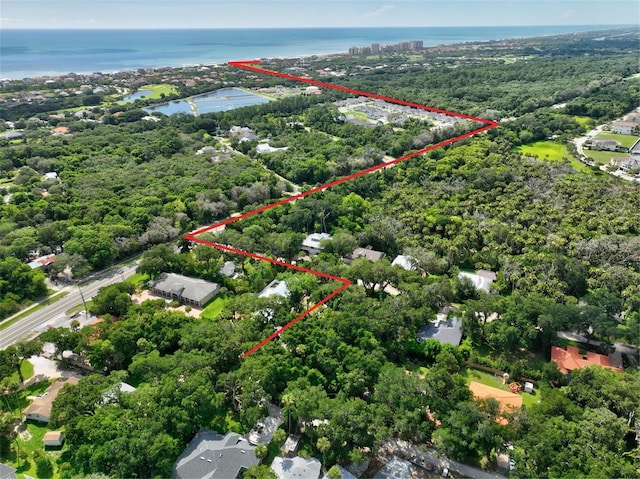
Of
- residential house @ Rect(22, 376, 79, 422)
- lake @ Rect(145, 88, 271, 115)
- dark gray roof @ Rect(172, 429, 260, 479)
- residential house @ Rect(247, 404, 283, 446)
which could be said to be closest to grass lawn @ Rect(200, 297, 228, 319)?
residential house @ Rect(22, 376, 79, 422)

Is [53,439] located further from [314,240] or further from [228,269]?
[314,240]

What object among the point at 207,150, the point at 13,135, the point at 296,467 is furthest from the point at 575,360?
the point at 13,135

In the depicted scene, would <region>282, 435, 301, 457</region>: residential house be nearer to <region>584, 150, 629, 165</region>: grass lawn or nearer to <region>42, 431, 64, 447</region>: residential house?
<region>42, 431, 64, 447</region>: residential house

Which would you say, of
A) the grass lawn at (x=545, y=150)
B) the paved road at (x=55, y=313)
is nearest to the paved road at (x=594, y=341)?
the paved road at (x=55, y=313)

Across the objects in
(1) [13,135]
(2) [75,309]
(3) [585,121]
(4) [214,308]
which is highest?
(1) [13,135]

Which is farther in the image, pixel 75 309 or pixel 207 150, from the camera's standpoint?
pixel 207 150

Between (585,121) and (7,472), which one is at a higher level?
(585,121)

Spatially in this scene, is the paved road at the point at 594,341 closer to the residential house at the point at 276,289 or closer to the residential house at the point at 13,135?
the residential house at the point at 276,289
